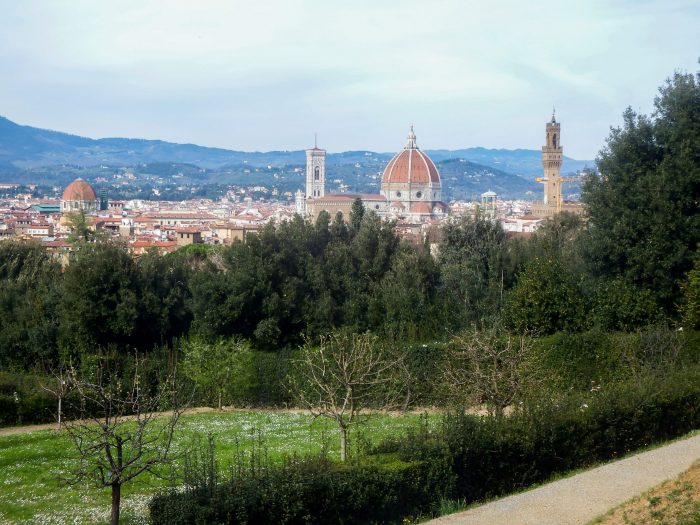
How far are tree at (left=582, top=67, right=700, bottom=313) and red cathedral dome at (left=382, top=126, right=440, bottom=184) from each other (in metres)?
124

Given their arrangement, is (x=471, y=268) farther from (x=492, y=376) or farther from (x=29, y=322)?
(x=29, y=322)

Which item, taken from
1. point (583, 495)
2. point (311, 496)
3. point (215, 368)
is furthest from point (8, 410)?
point (583, 495)

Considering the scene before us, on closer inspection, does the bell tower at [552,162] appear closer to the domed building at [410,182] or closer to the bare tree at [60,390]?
the domed building at [410,182]

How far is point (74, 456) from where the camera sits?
1183 centimetres

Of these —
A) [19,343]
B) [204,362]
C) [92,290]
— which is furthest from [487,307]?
[19,343]

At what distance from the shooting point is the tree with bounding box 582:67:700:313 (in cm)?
1845

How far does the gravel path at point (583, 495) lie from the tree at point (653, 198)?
8.69 metres

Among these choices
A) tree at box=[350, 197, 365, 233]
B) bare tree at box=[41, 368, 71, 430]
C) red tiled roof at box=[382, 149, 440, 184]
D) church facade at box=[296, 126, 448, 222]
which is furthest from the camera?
red tiled roof at box=[382, 149, 440, 184]

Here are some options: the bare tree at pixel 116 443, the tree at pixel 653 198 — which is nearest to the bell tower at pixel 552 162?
the tree at pixel 653 198

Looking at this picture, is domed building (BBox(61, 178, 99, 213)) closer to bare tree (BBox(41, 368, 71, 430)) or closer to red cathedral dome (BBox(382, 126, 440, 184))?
red cathedral dome (BBox(382, 126, 440, 184))

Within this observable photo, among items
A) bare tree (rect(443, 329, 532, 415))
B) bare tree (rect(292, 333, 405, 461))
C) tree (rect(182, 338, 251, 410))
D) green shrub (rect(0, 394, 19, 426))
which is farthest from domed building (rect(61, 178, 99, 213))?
bare tree (rect(443, 329, 532, 415))

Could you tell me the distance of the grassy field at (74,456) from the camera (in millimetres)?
9422

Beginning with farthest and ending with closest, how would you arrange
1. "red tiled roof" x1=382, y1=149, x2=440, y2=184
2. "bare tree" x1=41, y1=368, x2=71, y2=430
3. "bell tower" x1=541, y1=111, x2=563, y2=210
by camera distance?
"red tiled roof" x1=382, y1=149, x2=440, y2=184, "bell tower" x1=541, y1=111, x2=563, y2=210, "bare tree" x1=41, y1=368, x2=71, y2=430

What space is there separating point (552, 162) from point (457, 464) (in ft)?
323
